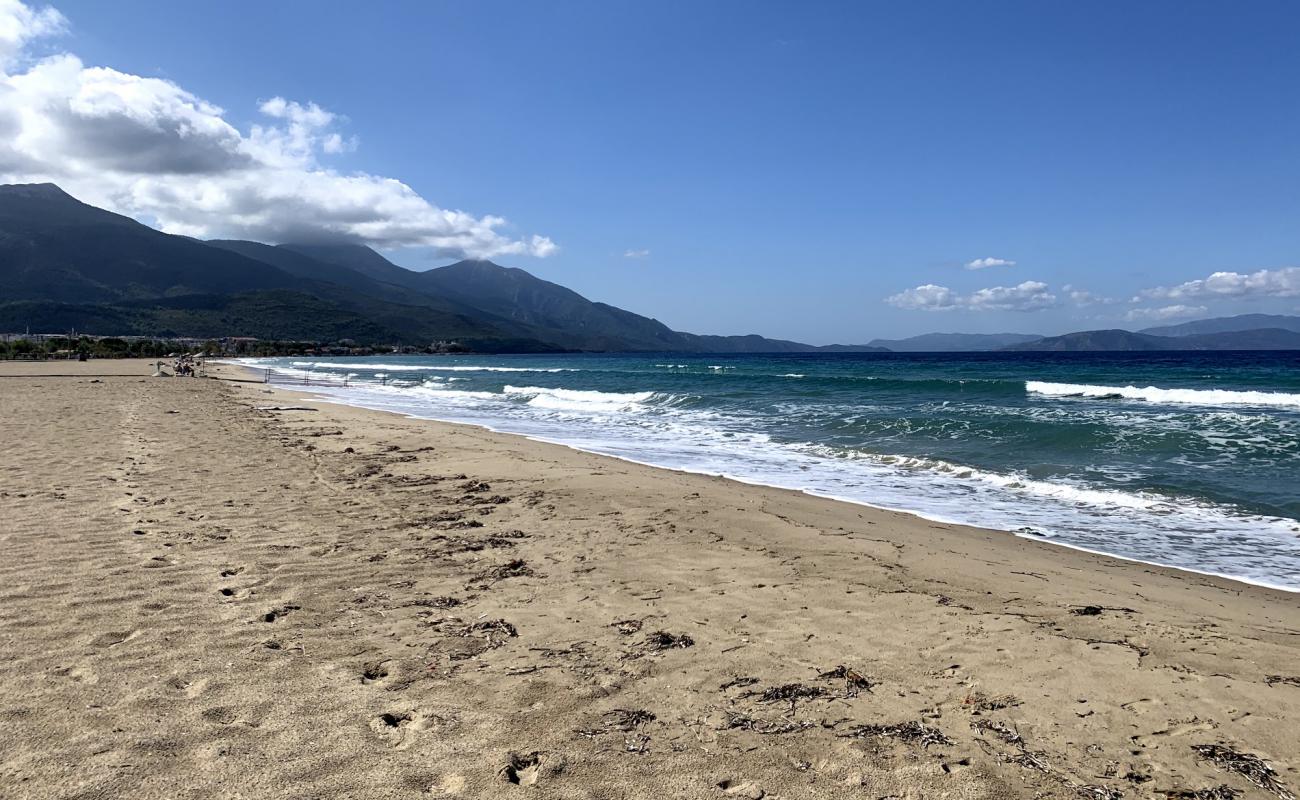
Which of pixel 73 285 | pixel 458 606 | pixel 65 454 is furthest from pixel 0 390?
pixel 73 285

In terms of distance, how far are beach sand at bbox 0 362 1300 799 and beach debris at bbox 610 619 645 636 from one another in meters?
0.03

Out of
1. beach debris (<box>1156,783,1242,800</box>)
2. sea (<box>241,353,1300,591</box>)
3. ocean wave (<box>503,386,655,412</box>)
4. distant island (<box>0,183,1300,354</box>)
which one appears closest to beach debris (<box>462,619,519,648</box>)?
beach debris (<box>1156,783,1242,800</box>)

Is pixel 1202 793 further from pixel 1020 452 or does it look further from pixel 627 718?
pixel 1020 452

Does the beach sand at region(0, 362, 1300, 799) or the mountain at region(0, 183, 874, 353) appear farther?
the mountain at region(0, 183, 874, 353)

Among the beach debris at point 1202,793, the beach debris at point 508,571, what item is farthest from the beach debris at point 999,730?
the beach debris at point 508,571

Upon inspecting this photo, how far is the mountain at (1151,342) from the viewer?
15188cm

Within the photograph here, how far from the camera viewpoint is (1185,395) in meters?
25.2

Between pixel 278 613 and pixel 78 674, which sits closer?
pixel 78 674

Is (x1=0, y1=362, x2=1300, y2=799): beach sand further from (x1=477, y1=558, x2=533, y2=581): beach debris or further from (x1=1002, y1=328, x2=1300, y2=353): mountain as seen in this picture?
(x1=1002, y1=328, x2=1300, y2=353): mountain

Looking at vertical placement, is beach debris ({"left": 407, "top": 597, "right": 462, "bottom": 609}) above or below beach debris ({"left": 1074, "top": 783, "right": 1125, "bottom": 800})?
above

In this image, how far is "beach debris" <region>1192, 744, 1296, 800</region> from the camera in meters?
2.63

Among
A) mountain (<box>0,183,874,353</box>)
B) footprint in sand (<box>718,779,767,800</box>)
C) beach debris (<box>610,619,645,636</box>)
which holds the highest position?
mountain (<box>0,183,874,353</box>)

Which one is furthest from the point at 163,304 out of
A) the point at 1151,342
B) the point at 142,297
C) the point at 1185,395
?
the point at 1151,342

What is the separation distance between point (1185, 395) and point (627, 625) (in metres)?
29.2
